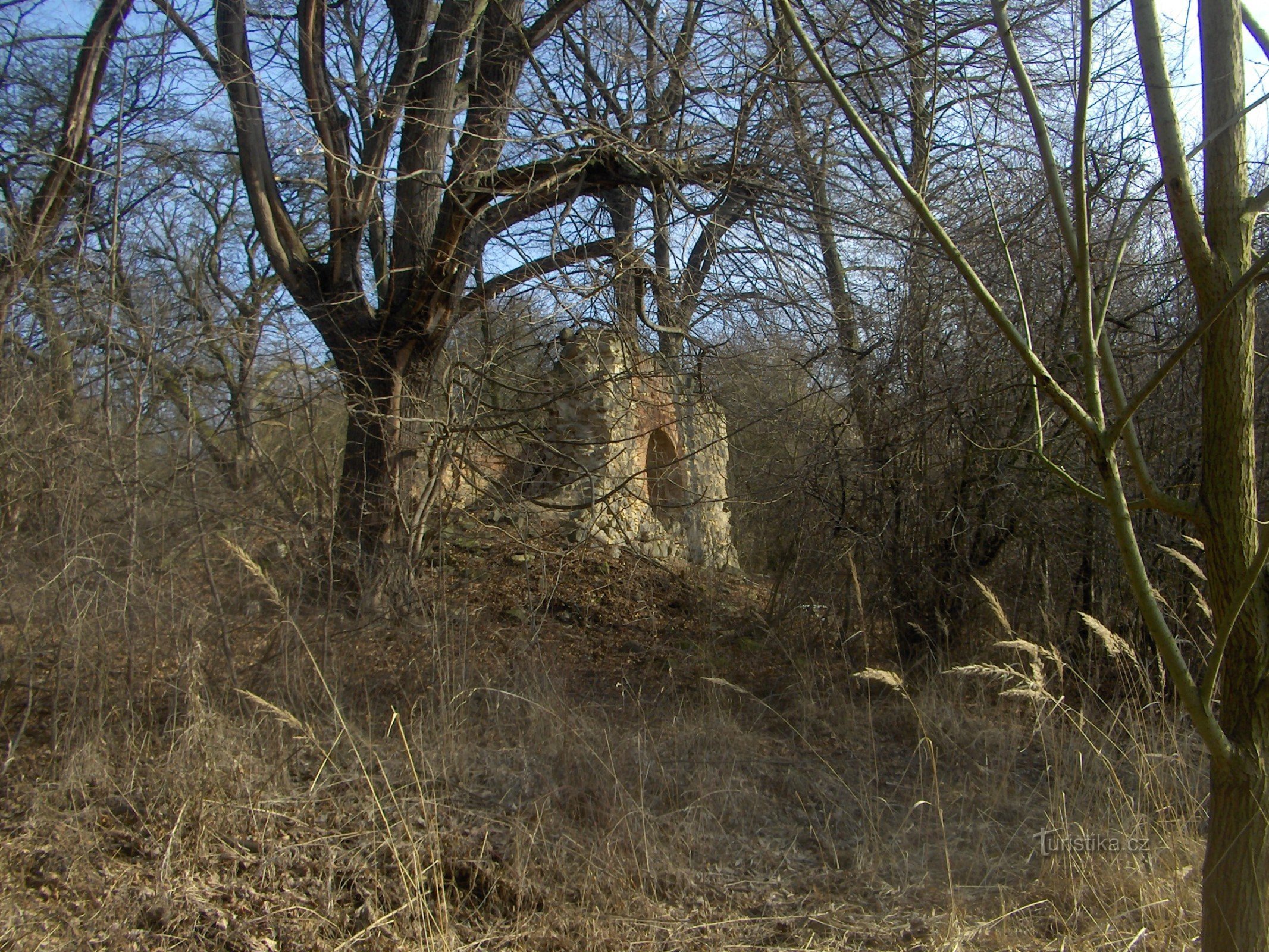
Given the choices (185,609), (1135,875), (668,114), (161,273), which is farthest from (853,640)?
(161,273)

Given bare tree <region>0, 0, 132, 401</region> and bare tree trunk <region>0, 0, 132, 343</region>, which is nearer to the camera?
bare tree <region>0, 0, 132, 401</region>

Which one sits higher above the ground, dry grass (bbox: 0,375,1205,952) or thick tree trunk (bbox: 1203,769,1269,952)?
thick tree trunk (bbox: 1203,769,1269,952)

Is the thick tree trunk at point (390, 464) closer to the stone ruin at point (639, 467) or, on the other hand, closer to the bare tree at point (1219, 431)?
the stone ruin at point (639, 467)

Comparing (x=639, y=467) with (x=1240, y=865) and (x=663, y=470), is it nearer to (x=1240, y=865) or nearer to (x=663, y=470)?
(x=663, y=470)

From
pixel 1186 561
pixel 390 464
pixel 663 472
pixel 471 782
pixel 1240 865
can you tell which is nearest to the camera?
pixel 1240 865

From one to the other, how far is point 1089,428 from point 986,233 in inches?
158

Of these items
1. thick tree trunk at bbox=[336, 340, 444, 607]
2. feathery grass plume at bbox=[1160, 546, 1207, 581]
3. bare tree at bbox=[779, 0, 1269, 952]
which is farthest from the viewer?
thick tree trunk at bbox=[336, 340, 444, 607]

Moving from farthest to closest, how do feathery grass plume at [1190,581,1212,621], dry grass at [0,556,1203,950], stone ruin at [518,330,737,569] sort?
stone ruin at [518,330,737,569]
dry grass at [0,556,1203,950]
feathery grass plume at [1190,581,1212,621]

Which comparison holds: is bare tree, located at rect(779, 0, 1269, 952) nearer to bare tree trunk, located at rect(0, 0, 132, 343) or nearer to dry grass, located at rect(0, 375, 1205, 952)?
dry grass, located at rect(0, 375, 1205, 952)

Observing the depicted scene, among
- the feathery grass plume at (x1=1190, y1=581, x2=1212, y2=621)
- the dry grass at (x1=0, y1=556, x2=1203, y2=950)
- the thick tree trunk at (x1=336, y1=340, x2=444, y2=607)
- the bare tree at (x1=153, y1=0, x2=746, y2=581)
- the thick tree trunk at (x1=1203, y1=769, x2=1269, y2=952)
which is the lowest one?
the dry grass at (x1=0, y1=556, x2=1203, y2=950)

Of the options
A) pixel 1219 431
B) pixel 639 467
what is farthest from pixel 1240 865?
pixel 639 467

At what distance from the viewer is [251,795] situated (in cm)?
347

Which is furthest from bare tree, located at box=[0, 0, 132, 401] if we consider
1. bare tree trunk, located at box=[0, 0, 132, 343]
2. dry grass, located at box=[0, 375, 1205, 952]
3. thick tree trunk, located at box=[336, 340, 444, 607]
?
thick tree trunk, located at box=[336, 340, 444, 607]

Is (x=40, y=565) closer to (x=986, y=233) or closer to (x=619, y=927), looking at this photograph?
(x=619, y=927)
